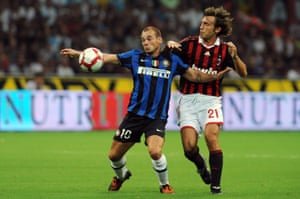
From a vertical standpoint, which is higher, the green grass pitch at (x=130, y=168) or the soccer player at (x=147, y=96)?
the soccer player at (x=147, y=96)

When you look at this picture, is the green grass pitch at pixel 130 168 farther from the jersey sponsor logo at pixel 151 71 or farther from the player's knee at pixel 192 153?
the jersey sponsor logo at pixel 151 71

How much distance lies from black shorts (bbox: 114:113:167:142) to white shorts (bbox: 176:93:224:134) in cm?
43

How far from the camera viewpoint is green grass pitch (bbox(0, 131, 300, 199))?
410 inches

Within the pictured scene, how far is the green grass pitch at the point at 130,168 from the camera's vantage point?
10414mm

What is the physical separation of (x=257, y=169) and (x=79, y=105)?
9.21m

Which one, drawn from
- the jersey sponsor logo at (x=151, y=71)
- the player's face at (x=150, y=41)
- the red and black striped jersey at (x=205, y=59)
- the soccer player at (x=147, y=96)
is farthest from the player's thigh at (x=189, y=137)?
the player's face at (x=150, y=41)

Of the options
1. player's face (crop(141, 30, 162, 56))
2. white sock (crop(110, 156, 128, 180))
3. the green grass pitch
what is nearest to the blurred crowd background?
the green grass pitch

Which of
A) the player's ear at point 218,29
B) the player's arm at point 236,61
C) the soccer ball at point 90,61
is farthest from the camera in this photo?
the player's ear at point 218,29

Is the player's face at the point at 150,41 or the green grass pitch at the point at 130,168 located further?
the green grass pitch at the point at 130,168

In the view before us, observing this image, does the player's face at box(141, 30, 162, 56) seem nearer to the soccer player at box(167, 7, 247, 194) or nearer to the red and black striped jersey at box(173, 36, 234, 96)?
the soccer player at box(167, 7, 247, 194)

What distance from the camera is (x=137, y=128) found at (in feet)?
34.0

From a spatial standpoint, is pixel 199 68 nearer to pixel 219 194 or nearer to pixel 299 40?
pixel 219 194

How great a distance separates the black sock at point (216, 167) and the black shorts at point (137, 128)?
640 mm

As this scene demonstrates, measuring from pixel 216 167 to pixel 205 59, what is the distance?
137cm
